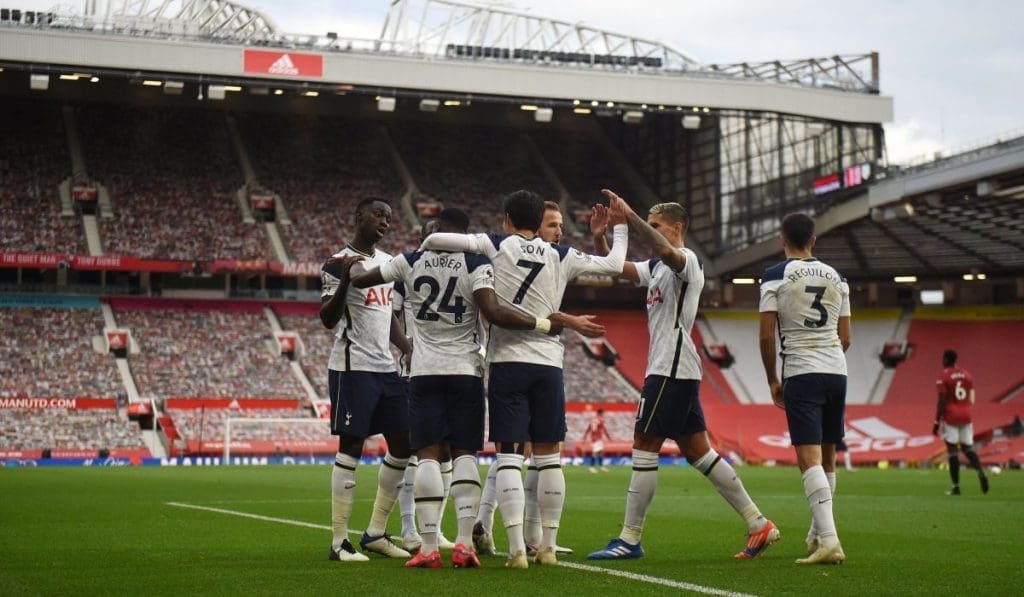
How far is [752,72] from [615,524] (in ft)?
129

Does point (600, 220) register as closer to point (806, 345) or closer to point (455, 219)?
point (455, 219)

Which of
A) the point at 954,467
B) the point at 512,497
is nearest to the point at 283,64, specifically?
the point at 954,467

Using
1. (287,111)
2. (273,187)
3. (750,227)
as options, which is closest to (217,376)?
(273,187)

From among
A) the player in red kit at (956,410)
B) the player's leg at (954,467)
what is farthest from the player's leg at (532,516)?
the player in red kit at (956,410)

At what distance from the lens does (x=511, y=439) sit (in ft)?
29.1

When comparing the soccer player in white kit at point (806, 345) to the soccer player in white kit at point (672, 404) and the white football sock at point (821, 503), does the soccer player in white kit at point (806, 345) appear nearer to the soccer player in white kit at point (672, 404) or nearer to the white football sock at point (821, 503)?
the white football sock at point (821, 503)

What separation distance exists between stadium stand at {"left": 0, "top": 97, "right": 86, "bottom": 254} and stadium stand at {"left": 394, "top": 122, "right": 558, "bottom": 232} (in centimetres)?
1454

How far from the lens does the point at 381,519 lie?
1016 centimetres

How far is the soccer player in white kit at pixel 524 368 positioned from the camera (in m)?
8.91

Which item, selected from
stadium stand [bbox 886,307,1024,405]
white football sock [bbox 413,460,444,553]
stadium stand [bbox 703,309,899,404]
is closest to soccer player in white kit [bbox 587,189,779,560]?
white football sock [bbox 413,460,444,553]

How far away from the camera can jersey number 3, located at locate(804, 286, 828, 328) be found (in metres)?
9.78

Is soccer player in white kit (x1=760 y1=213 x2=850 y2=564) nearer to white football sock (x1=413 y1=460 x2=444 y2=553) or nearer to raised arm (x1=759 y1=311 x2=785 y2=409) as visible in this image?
raised arm (x1=759 y1=311 x2=785 y2=409)

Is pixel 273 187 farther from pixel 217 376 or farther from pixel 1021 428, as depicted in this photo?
pixel 1021 428

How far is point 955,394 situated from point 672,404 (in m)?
12.7
